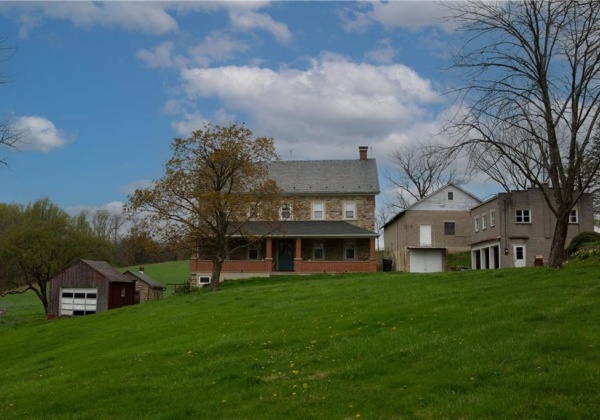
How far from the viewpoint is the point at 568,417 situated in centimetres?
685

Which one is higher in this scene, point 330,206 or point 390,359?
point 330,206

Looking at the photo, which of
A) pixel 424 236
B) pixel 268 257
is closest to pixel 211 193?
pixel 268 257

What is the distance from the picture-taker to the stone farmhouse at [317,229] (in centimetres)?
4319

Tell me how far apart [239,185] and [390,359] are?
1086 inches

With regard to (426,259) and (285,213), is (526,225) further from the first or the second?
(285,213)

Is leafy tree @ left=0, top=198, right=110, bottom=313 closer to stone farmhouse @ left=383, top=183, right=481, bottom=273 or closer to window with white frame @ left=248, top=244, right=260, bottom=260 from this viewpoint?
window with white frame @ left=248, top=244, right=260, bottom=260

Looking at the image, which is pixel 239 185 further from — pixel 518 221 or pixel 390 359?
pixel 390 359

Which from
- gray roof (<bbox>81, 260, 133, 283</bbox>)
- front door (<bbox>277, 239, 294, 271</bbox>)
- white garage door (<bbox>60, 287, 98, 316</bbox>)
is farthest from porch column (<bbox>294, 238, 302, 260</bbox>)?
white garage door (<bbox>60, 287, 98, 316</bbox>)

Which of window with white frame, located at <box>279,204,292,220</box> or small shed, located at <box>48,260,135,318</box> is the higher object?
window with white frame, located at <box>279,204,292,220</box>

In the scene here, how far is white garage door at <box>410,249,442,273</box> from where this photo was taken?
169 ft

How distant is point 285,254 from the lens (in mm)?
46594

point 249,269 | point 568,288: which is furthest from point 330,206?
point 568,288

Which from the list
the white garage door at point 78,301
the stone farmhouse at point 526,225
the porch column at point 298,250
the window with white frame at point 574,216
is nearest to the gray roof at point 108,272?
the white garage door at point 78,301

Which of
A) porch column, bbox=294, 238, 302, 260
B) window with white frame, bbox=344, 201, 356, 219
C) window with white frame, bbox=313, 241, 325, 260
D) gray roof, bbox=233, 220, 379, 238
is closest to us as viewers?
porch column, bbox=294, 238, 302, 260
